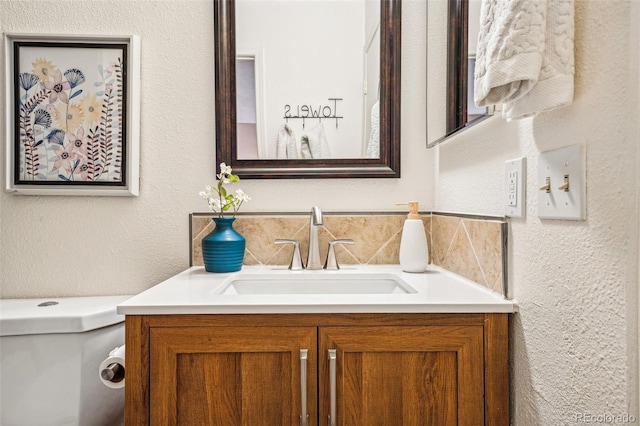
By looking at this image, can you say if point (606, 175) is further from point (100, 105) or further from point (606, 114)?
point (100, 105)

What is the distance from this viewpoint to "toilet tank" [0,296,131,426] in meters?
1.06

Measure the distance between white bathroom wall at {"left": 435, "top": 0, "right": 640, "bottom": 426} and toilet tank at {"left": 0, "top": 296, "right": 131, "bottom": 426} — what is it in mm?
1056

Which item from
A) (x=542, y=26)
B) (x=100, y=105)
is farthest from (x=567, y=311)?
(x=100, y=105)

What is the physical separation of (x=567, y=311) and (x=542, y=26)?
1.53 ft

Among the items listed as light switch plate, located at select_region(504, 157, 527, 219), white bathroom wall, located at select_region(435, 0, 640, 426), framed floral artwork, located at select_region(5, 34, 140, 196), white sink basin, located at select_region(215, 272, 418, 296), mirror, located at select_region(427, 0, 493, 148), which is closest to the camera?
white bathroom wall, located at select_region(435, 0, 640, 426)

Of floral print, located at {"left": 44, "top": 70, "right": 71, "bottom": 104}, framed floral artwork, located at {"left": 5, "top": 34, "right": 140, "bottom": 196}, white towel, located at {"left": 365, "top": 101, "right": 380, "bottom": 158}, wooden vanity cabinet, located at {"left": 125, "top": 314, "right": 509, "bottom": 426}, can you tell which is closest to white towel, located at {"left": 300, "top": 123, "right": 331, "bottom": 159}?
white towel, located at {"left": 365, "top": 101, "right": 380, "bottom": 158}

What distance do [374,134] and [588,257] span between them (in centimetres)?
83

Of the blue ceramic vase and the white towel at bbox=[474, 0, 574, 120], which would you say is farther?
the blue ceramic vase

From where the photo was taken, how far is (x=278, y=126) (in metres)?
1.35

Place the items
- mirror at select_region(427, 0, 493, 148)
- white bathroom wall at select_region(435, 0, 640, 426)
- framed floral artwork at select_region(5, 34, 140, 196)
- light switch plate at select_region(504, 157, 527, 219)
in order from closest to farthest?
1. white bathroom wall at select_region(435, 0, 640, 426)
2. light switch plate at select_region(504, 157, 527, 219)
3. mirror at select_region(427, 0, 493, 148)
4. framed floral artwork at select_region(5, 34, 140, 196)

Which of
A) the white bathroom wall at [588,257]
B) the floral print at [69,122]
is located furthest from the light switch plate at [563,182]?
the floral print at [69,122]

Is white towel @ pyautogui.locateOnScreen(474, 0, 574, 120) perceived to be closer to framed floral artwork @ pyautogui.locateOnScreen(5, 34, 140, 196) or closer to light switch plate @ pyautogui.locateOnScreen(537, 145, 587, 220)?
light switch plate @ pyautogui.locateOnScreen(537, 145, 587, 220)

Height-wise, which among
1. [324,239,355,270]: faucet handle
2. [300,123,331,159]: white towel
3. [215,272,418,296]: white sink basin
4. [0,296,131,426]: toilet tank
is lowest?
[0,296,131,426]: toilet tank

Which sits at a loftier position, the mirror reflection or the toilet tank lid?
the mirror reflection
